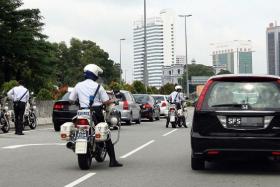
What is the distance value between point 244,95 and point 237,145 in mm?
836

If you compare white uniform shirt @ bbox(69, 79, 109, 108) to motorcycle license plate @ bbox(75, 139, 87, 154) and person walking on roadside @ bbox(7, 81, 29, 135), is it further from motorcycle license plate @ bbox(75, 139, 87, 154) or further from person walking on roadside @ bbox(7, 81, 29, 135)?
person walking on roadside @ bbox(7, 81, 29, 135)

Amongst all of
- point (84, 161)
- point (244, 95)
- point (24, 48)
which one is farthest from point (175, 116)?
point (24, 48)

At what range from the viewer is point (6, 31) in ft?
147

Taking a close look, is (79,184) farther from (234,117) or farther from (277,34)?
(277,34)

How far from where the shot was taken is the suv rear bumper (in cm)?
962

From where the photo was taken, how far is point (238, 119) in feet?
32.1

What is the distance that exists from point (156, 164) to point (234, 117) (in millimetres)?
2270

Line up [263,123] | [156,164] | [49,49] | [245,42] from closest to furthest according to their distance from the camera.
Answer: [263,123] < [156,164] < [49,49] < [245,42]

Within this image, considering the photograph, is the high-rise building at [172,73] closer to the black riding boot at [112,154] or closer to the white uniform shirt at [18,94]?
the white uniform shirt at [18,94]

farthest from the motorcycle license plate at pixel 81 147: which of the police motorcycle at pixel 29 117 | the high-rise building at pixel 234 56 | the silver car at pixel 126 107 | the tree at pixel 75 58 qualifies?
the high-rise building at pixel 234 56

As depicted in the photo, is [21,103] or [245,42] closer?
[21,103]

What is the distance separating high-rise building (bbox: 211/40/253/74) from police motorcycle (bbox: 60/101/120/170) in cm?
13933

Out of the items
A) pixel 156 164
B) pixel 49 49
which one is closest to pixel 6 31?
pixel 49 49

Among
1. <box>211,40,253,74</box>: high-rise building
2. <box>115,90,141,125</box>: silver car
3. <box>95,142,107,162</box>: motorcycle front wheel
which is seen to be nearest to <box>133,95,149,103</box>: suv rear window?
<box>115,90,141,125</box>: silver car
